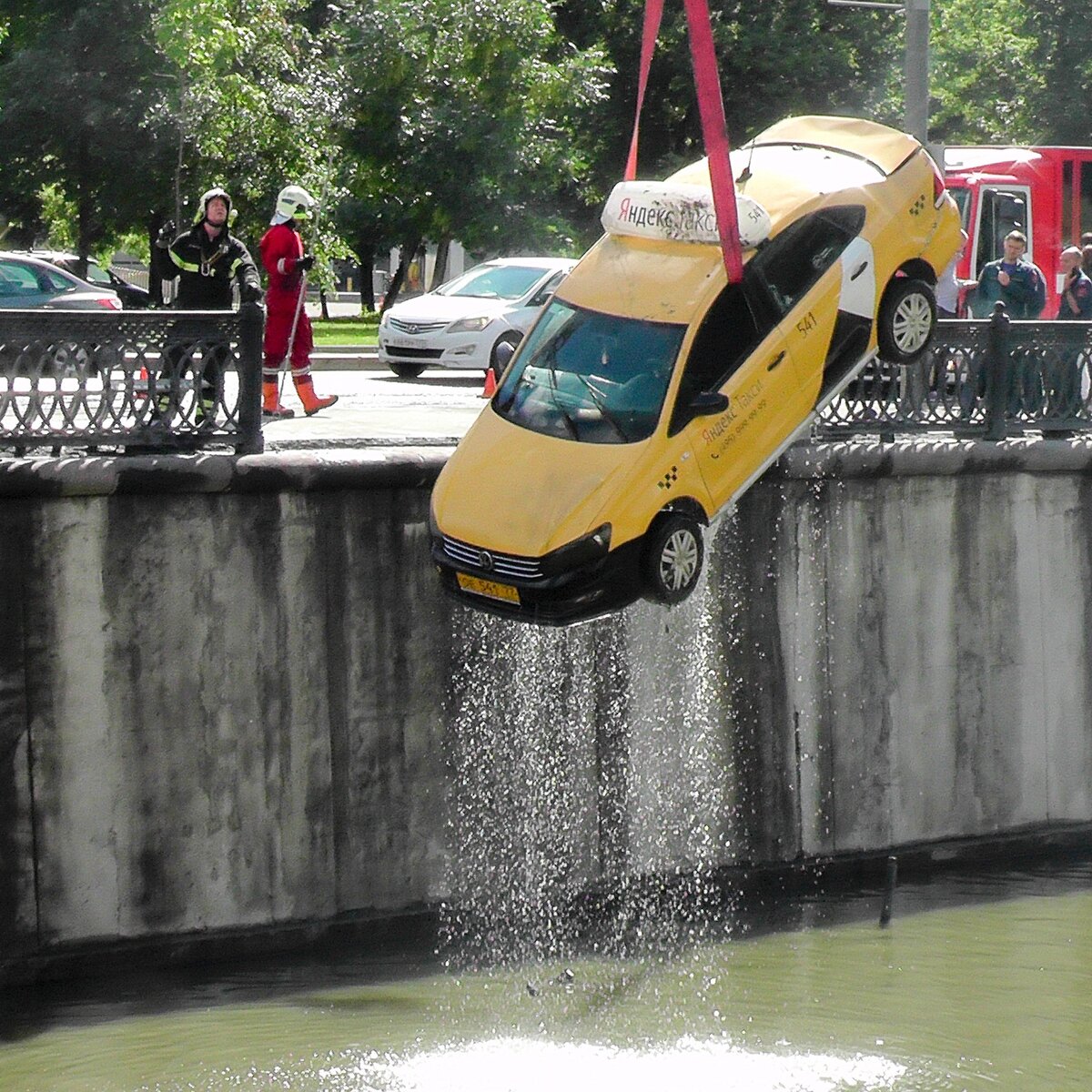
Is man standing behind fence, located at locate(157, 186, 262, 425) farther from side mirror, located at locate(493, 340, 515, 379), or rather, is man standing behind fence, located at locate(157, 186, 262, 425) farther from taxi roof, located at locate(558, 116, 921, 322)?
taxi roof, located at locate(558, 116, 921, 322)

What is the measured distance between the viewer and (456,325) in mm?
22375

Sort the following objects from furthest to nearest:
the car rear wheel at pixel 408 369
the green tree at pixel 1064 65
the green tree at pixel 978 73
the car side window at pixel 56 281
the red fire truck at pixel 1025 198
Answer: the green tree at pixel 978 73 → the green tree at pixel 1064 65 → the red fire truck at pixel 1025 198 → the car rear wheel at pixel 408 369 → the car side window at pixel 56 281

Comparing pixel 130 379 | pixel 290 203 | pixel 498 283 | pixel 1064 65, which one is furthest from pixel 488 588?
pixel 1064 65

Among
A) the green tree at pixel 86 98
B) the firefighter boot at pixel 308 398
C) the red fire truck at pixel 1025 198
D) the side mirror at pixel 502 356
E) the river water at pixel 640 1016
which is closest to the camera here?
the river water at pixel 640 1016

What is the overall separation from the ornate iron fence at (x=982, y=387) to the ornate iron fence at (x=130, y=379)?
139 inches

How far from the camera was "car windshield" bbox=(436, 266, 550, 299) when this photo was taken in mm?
23406

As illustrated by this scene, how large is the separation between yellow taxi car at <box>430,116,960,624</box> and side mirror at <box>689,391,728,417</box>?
0.01 m

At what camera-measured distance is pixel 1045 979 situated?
35.4 feet

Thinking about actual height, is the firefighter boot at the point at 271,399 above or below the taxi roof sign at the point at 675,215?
below

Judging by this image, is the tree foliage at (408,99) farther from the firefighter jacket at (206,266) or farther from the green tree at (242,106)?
the firefighter jacket at (206,266)

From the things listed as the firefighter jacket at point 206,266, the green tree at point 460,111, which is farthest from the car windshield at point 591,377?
the green tree at point 460,111

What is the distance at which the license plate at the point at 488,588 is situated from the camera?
33.0 ft

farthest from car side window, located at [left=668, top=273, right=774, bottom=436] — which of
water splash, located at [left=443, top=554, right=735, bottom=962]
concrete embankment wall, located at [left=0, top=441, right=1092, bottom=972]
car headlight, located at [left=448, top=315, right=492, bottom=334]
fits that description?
A: car headlight, located at [left=448, top=315, right=492, bottom=334]

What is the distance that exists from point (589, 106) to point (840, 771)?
23664 millimetres
